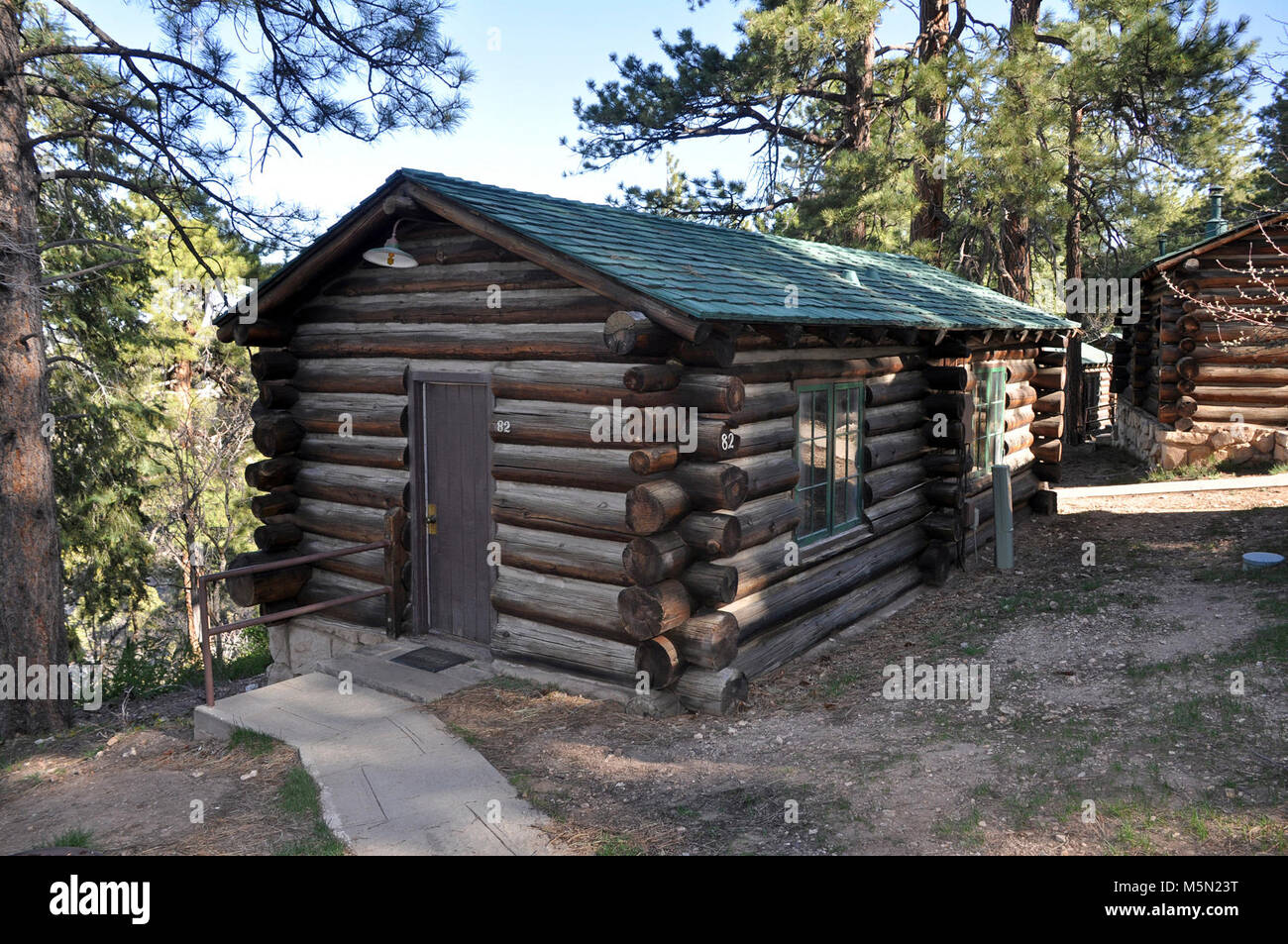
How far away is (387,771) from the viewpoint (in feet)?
19.5

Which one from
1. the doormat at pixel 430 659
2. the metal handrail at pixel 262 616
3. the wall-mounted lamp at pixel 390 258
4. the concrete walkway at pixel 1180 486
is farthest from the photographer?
the concrete walkway at pixel 1180 486

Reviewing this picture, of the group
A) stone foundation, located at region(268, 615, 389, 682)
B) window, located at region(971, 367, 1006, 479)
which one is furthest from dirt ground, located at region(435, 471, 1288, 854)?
window, located at region(971, 367, 1006, 479)

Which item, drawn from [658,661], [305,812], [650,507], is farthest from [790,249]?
[305,812]

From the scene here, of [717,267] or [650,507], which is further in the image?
[717,267]

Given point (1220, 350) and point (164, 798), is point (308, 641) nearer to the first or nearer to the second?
point (164, 798)

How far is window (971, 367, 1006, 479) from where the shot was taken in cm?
1235

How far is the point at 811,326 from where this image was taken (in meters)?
8.02

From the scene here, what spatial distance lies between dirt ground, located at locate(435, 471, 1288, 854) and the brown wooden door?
1.21 metres

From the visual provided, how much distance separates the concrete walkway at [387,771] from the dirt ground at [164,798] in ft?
0.53

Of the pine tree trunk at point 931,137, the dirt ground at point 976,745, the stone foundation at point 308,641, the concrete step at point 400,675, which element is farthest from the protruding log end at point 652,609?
the pine tree trunk at point 931,137

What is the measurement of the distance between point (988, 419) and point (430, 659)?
338 inches

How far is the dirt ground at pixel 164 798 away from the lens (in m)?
5.36

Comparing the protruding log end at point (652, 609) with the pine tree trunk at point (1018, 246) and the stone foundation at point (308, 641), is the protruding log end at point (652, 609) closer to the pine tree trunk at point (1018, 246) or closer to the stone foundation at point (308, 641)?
the stone foundation at point (308, 641)

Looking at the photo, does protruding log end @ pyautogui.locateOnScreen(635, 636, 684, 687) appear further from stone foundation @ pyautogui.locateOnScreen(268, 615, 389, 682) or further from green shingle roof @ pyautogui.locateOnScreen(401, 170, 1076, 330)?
stone foundation @ pyautogui.locateOnScreen(268, 615, 389, 682)
